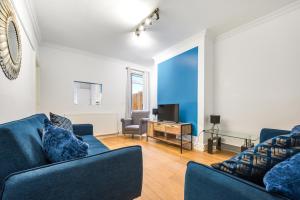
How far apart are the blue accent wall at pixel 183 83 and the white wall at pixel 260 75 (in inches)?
21.8

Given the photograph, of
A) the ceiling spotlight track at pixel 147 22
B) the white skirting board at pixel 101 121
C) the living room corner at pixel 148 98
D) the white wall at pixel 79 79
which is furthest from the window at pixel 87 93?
the ceiling spotlight track at pixel 147 22

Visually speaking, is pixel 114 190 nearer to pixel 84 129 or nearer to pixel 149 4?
pixel 84 129

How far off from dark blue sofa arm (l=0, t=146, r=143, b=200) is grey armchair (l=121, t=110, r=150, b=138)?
3.42m

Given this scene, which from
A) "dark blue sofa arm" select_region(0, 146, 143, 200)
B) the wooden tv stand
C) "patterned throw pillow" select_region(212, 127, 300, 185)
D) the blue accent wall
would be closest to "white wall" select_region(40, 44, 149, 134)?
the wooden tv stand

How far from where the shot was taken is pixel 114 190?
990 mm

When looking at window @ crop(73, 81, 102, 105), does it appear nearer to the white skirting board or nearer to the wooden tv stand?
the white skirting board

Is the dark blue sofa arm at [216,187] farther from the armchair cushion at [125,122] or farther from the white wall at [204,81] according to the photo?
the armchair cushion at [125,122]

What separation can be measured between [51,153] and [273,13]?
13.0 feet

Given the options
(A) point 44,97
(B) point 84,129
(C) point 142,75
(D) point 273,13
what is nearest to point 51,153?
(B) point 84,129

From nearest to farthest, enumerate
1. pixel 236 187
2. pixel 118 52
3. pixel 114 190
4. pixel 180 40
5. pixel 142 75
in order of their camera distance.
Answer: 1. pixel 236 187
2. pixel 114 190
3. pixel 180 40
4. pixel 118 52
5. pixel 142 75

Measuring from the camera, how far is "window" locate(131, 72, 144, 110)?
5.68 metres

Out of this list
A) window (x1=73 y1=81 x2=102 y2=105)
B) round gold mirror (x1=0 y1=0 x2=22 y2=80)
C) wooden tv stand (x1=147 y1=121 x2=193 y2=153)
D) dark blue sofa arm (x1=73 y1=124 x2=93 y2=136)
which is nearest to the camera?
round gold mirror (x1=0 y1=0 x2=22 y2=80)

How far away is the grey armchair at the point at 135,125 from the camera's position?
14.9ft

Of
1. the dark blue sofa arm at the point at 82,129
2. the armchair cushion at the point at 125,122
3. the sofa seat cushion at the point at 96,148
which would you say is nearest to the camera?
the sofa seat cushion at the point at 96,148
